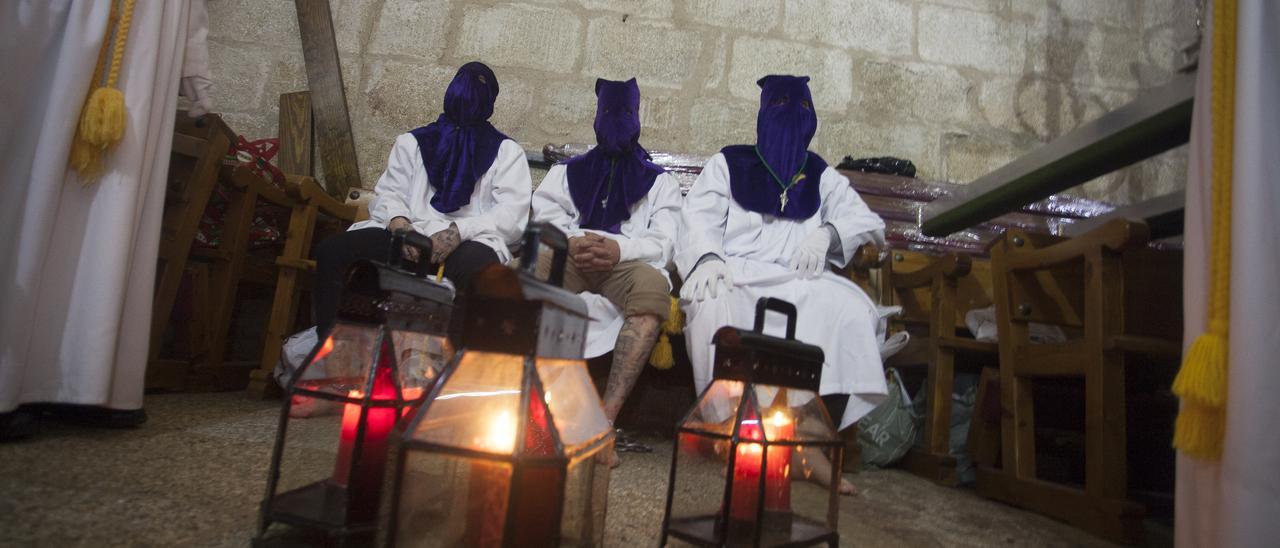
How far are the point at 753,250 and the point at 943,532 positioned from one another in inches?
55.6

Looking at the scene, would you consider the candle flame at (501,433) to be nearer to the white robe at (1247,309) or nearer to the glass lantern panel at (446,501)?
the glass lantern panel at (446,501)

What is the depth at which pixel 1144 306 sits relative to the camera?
2.16 metres

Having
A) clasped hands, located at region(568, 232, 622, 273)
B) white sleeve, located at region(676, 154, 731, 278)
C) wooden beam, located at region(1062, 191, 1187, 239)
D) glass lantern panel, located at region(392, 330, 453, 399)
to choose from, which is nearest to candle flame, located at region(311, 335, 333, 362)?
glass lantern panel, located at region(392, 330, 453, 399)

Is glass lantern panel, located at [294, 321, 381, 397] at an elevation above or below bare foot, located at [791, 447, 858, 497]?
above

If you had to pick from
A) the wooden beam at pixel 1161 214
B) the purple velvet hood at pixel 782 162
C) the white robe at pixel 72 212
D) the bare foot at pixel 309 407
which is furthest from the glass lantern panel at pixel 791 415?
the purple velvet hood at pixel 782 162

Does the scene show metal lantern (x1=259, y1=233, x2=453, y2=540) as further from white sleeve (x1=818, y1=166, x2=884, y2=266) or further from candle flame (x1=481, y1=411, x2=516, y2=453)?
white sleeve (x1=818, y1=166, x2=884, y2=266)

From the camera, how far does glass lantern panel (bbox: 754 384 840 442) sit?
1.16 meters

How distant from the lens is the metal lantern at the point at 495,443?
736 millimetres

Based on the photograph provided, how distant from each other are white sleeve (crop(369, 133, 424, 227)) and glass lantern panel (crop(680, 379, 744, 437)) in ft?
6.71

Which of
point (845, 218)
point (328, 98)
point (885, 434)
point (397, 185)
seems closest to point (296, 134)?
point (328, 98)

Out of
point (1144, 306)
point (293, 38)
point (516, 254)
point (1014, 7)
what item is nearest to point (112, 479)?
point (516, 254)

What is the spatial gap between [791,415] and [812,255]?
1644 millimetres

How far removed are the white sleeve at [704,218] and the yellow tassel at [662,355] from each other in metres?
0.31

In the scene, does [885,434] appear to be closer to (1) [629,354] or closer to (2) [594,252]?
(1) [629,354]
